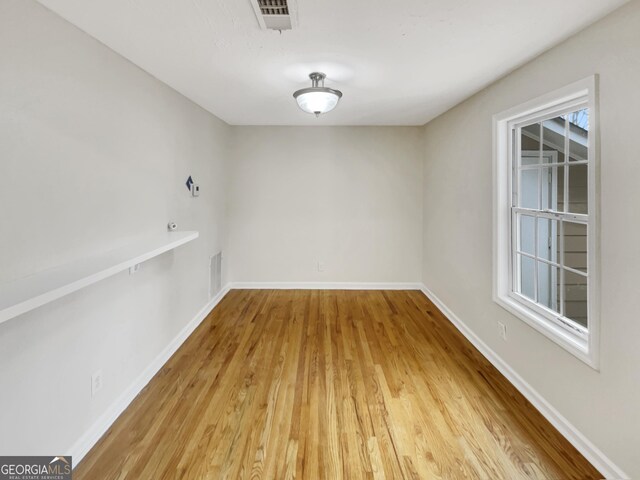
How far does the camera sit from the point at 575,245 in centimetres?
217

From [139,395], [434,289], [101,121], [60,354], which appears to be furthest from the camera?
[434,289]

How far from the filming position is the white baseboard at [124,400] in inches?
72.9

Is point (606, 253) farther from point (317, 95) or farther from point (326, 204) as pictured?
point (326, 204)

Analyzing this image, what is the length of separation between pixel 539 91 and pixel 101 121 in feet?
9.11

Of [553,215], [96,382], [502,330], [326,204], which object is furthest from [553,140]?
[96,382]

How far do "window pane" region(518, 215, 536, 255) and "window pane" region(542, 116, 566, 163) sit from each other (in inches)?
18.1

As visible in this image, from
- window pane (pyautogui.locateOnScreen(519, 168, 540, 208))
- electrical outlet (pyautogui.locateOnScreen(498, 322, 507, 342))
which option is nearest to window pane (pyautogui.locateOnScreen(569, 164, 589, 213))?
window pane (pyautogui.locateOnScreen(519, 168, 540, 208))

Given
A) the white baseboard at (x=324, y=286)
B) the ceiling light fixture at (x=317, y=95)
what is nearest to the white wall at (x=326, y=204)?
the white baseboard at (x=324, y=286)

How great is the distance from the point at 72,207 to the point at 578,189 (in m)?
2.99

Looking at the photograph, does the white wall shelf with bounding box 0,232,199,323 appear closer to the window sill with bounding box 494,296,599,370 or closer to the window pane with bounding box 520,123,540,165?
the window sill with bounding box 494,296,599,370

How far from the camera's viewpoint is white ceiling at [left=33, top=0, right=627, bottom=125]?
166 cm

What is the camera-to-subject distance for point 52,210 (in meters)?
1.64

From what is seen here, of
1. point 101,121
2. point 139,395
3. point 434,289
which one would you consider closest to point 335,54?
point 101,121

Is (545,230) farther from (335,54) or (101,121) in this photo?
(101,121)
